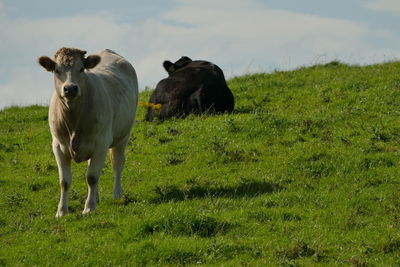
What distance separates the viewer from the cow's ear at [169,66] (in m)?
22.1

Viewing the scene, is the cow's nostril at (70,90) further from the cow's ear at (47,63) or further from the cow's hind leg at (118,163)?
the cow's hind leg at (118,163)

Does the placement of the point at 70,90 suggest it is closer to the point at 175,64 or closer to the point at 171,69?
the point at 171,69

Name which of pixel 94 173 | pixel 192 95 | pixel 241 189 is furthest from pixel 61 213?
pixel 192 95

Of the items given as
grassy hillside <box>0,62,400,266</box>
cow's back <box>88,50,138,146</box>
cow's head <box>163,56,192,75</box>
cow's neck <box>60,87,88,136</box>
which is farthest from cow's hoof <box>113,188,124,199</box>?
cow's head <box>163,56,192,75</box>

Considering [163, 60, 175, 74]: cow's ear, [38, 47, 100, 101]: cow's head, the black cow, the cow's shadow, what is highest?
[38, 47, 100, 101]: cow's head

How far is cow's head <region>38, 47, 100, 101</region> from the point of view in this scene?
39.9 feet

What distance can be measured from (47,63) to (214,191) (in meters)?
3.52

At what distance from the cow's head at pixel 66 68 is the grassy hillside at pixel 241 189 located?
197 centimetres

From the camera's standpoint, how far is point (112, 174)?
15.5 meters

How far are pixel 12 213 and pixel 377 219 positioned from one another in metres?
5.84

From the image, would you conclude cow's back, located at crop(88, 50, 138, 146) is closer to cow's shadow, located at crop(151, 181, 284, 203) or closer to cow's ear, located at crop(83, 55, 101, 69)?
cow's ear, located at crop(83, 55, 101, 69)

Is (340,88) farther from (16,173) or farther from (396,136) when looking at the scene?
(16,173)

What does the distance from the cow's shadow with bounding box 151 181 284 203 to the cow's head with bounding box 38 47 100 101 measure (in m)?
2.32

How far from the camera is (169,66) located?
22.1 m
